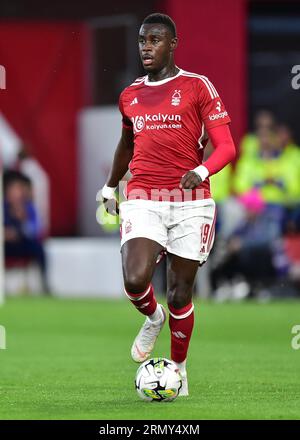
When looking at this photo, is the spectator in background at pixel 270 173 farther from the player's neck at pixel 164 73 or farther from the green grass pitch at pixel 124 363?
the player's neck at pixel 164 73

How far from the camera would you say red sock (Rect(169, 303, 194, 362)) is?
938cm

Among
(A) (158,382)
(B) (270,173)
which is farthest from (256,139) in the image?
(A) (158,382)

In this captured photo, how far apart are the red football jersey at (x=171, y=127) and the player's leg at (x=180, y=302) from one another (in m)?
0.49

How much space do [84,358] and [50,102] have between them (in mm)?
13187

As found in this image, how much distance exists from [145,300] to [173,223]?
58 centimetres

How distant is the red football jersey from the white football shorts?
0.08 meters

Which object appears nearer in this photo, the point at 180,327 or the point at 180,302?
the point at 180,302

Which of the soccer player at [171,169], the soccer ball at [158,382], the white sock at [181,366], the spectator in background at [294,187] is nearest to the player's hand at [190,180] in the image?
the soccer player at [171,169]

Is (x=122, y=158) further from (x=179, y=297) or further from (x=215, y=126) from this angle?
(x=179, y=297)

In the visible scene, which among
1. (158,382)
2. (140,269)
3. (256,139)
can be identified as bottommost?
(158,382)

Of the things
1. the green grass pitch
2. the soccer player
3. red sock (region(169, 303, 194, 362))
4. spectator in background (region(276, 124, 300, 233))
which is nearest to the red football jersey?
the soccer player

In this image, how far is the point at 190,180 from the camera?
A: 879 centimetres
